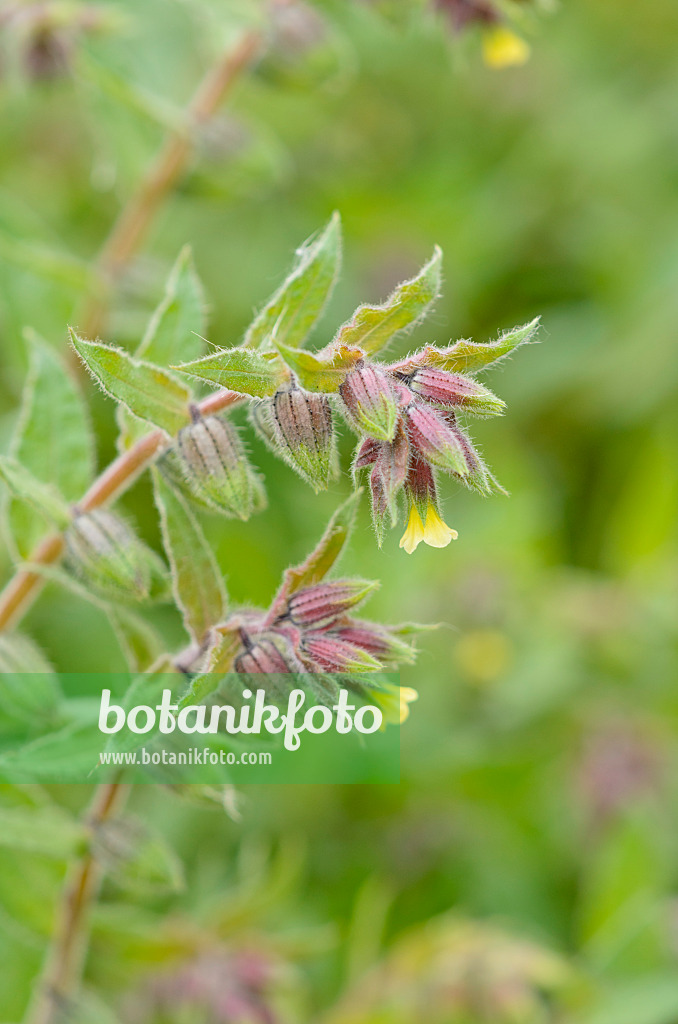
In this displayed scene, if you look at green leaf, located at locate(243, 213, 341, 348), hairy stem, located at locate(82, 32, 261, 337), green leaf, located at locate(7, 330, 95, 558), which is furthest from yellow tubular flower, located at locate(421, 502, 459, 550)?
hairy stem, located at locate(82, 32, 261, 337)

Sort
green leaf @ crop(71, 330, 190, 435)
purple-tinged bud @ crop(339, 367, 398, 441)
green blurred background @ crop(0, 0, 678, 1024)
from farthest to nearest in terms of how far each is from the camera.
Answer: green blurred background @ crop(0, 0, 678, 1024), green leaf @ crop(71, 330, 190, 435), purple-tinged bud @ crop(339, 367, 398, 441)

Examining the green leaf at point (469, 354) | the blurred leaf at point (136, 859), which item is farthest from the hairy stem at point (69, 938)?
the green leaf at point (469, 354)

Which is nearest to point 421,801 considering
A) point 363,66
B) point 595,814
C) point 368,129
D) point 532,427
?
point 595,814

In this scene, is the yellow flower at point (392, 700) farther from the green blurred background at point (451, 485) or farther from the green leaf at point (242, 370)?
the green leaf at point (242, 370)

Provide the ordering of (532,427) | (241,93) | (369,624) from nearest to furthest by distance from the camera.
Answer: (369,624)
(532,427)
(241,93)

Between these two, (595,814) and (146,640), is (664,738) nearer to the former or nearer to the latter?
(595,814)

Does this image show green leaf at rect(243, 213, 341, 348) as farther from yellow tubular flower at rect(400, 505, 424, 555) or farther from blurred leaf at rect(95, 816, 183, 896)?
blurred leaf at rect(95, 816, 183, 896)
